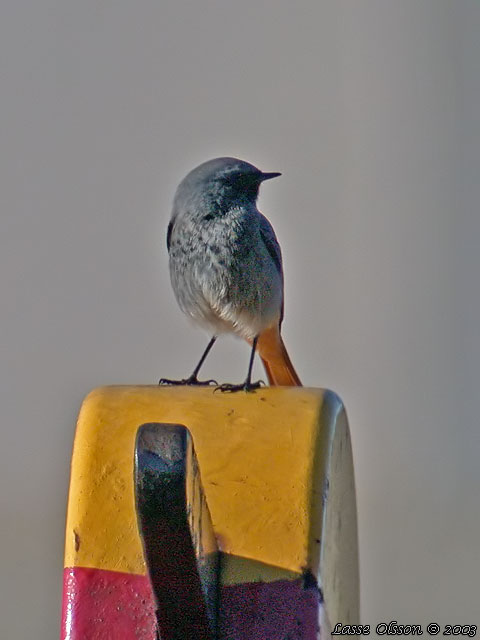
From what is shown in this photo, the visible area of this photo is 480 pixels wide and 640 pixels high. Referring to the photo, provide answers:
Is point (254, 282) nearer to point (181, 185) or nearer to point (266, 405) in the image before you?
point (181, 185)

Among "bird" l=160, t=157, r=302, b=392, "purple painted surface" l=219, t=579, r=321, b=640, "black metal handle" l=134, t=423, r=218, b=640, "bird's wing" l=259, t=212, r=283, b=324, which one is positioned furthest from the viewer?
"bird's wing" l=259, t=212, r=283, b=324

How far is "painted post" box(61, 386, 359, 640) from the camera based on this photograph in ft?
5.35

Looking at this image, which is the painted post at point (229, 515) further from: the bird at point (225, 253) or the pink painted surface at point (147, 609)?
the bird at point (225, 253)

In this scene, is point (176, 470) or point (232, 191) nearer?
point (176, 470)

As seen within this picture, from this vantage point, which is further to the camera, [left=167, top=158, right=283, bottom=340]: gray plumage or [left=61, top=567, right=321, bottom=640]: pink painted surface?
[left=167, top=158, right=283, bottom=340]: gray plumage

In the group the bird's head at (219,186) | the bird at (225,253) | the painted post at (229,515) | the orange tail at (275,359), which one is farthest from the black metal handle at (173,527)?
the orange tail at (275,359)

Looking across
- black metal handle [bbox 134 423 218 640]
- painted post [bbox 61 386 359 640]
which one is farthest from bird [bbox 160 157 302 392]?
black metal handle [bbox 134 423 218 640]

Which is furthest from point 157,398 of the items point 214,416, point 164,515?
point 164,515

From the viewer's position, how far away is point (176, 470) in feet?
4.14

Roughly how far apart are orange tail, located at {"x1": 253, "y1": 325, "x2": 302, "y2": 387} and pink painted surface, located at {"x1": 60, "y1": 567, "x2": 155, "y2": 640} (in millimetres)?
2365

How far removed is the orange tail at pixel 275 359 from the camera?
159 inches

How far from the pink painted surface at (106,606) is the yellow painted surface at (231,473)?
2cm

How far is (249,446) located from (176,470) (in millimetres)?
500

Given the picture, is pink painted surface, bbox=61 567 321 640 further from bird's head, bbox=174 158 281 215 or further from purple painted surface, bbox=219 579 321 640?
bird's head, bbox=174 158 281 215
